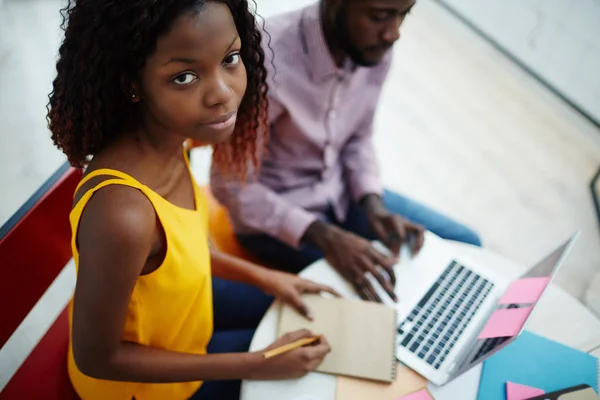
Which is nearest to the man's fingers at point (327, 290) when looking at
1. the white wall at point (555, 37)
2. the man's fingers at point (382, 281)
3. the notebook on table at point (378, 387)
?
the man's fingers at point (382, 281)

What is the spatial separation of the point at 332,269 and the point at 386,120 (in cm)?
176

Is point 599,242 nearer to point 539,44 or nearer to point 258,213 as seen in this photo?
point 539,44

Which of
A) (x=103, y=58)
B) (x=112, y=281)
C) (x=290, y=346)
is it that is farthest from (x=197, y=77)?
(x=290, y=346)

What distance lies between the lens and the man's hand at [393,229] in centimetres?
130

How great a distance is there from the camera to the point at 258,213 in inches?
55.2

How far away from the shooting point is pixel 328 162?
4.89 feet

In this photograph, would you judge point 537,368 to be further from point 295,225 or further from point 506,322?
point 295,225

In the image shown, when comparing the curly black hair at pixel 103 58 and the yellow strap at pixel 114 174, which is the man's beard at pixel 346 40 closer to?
the curly black hair at pixel 103 58

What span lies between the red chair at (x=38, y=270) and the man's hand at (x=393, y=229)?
2.58 ft

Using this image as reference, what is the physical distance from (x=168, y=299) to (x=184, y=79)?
15.3 inches

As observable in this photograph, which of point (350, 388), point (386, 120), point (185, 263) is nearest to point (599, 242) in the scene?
point (386, 120)

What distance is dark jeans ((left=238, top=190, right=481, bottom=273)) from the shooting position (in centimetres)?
150

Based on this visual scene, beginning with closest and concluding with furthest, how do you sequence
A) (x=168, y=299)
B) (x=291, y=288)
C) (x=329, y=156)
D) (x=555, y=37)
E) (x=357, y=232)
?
1. (x=168, y=299)
2. (x=291, y=288)
3. (x=329, y=156)
4. (x=357, y=232)
5. (x=555, y=37)

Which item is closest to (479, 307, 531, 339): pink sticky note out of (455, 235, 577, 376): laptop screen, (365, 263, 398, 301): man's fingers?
(455, 235, 577, 376): laptop screen
